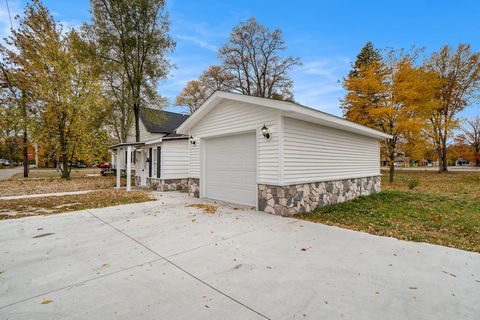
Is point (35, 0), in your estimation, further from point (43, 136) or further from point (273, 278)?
point (273, 278)

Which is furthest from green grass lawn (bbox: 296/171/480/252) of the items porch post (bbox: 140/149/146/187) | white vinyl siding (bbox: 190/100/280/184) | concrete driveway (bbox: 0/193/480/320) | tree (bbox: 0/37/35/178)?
tree (bbox: 0/37/35/178)

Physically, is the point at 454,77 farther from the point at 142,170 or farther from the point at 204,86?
the point at 142,170

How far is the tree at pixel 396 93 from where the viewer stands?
12.9 meters

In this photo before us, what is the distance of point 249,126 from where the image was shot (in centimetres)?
652

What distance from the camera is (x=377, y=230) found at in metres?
4.66

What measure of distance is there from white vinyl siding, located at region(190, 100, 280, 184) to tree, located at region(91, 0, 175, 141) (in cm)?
784

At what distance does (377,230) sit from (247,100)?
4.28m

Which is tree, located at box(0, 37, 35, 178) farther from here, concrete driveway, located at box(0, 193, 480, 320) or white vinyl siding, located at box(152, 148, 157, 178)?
concrete driveway, located at box(0, 193, 480, 320)

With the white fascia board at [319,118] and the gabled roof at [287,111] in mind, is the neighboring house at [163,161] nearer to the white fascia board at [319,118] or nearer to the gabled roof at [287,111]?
the gabled roof at [287,111]

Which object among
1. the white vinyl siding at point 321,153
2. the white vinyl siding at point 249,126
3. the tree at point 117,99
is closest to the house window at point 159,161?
the white vinyl siding at point 249,126

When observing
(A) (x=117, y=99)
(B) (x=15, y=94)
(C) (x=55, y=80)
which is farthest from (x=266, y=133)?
(B) (x=15, y=94)

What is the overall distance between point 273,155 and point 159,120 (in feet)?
41.0

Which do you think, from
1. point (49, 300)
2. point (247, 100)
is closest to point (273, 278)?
point (49, 300)

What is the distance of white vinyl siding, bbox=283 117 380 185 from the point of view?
19.3 ft
